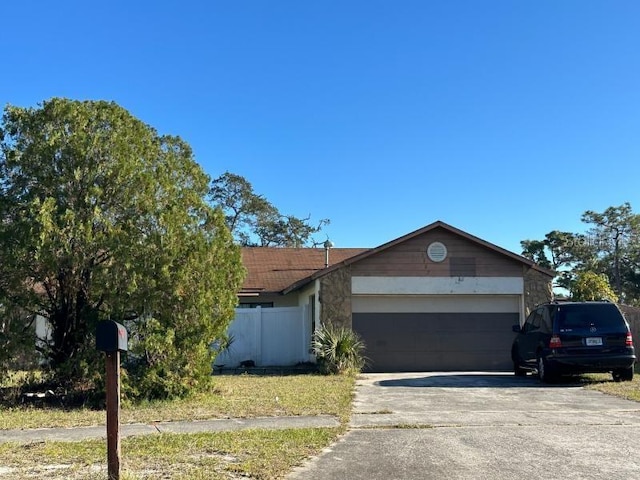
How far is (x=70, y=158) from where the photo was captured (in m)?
11.3

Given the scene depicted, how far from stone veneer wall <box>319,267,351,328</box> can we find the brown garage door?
450 mm

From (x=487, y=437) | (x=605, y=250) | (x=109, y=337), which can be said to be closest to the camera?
(x=109, y=337)

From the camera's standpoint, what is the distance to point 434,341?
19234 mm

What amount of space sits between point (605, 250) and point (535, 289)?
3574cm

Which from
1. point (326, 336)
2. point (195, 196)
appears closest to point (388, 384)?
point (326, 336)

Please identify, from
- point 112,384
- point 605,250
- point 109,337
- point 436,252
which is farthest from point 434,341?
point 605,250

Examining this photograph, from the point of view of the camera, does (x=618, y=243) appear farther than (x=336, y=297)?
Yes

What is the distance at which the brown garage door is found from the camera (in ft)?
62.6

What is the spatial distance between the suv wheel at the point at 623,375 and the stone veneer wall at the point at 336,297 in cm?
744

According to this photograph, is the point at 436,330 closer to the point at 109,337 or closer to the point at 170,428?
the point at 170,428

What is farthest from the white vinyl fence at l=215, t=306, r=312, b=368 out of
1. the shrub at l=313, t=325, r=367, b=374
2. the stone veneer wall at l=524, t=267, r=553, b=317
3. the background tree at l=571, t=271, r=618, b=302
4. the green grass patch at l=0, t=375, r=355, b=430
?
the background tree at l=571, t=271, r=618, b=302

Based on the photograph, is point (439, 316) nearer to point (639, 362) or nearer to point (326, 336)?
point (326, 336)

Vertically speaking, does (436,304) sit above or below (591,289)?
below

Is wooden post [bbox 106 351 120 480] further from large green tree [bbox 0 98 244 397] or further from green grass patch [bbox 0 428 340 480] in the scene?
large green tree [bbox 0 98 244 397]
